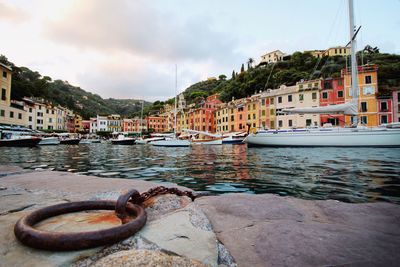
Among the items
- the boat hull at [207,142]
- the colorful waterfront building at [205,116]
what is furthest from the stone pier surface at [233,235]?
the colorful waterfront building at [205,116]

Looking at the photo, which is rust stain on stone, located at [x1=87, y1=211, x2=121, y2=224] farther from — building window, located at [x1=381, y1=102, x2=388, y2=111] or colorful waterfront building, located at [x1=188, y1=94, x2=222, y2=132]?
colorful waterfront building, located at [x1=188, y1=94, x2=222, y2=132]

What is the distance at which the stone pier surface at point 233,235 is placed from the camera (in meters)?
1.27

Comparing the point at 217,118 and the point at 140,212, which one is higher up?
the point at 217,118

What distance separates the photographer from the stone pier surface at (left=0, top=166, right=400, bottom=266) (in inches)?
50.1

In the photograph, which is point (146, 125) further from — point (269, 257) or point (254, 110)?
point (269, 257)

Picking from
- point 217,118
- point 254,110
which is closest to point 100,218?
point 254,110

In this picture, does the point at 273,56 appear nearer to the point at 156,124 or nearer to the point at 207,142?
the point at 156,124

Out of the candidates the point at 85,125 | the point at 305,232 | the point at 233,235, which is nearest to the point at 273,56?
the point at 85,125

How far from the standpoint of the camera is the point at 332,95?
34.8 meters

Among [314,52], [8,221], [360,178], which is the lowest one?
[360,178]

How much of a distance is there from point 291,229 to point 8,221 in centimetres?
244

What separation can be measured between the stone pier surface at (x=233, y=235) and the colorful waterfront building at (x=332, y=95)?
122 feet

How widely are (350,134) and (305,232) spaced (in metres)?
21.1

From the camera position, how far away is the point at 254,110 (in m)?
45.7
